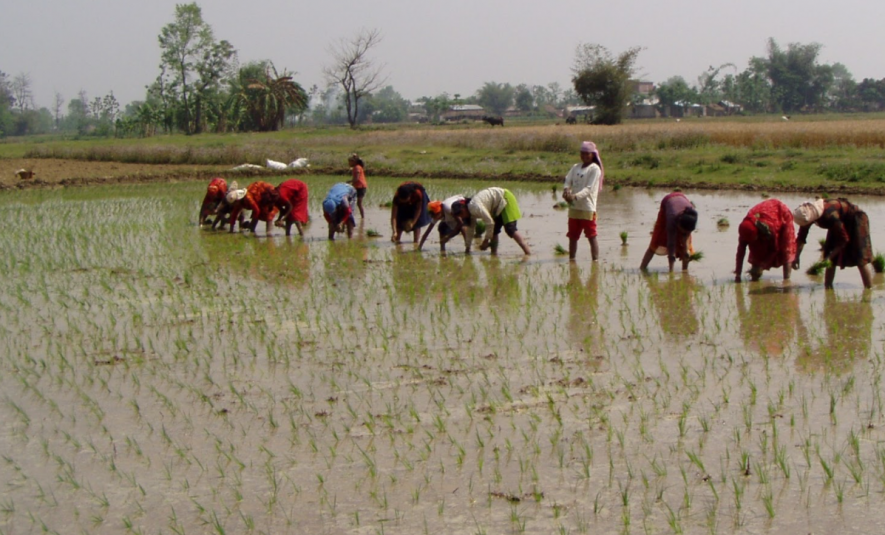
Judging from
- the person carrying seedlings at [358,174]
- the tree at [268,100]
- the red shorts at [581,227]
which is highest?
the tree at [268,100]

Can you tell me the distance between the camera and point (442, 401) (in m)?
5.25

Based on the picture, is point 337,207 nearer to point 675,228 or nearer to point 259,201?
point 259,201

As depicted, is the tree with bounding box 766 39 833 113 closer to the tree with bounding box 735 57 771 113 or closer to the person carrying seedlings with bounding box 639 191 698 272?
the tree with bounding box 735 57 771 113

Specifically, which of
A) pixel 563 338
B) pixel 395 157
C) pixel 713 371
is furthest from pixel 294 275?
pixel 395 157

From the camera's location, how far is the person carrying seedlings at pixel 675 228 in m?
8.64

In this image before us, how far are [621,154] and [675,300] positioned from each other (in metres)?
16.2

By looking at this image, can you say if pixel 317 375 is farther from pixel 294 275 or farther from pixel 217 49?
pixel 217 49

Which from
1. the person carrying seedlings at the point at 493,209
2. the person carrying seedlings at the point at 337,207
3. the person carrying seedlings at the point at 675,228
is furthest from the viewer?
the person carrying seedlings at the point at 337,207

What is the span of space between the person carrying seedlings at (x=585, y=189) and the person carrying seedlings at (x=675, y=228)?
756 mm

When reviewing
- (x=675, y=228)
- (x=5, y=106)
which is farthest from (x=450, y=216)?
(x=5, y=106)

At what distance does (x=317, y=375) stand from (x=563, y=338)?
1.80 m

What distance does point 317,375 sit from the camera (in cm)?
588

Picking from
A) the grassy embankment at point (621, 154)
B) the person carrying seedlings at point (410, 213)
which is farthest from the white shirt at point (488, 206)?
the grassy embankment at point (621, 154)

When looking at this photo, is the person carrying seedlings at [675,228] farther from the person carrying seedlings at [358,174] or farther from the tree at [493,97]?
the tree at [493,97]
